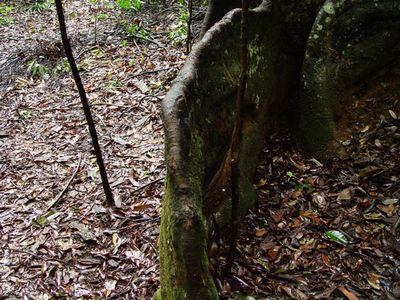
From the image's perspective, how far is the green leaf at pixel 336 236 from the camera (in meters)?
3.69

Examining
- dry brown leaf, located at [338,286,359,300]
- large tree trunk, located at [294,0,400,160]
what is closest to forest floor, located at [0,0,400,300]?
dry brown leaf, located at [338,286,359,300]

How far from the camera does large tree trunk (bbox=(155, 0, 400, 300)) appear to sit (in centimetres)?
262

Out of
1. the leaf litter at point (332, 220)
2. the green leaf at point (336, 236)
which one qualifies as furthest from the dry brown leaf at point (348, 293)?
the green leaf at point (336, 236)

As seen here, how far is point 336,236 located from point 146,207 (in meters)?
1.94

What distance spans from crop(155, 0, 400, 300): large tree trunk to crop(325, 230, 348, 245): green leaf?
2.49 ft

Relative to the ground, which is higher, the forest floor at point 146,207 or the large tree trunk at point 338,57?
the large tree trunk at point 338,57

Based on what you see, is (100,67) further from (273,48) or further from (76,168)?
(273,48)

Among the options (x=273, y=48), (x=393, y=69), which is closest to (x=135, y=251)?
(x=273, y=48)

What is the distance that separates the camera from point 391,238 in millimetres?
3629

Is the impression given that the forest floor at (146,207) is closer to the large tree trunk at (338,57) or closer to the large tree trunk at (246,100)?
the large tree trunk at (338,57)

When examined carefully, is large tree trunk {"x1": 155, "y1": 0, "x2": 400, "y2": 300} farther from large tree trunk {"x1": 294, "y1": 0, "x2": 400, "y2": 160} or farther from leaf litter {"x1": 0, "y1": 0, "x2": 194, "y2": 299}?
leaf litter {"x1": 0, "y1": 0, "x2": 194, "y2": 299}

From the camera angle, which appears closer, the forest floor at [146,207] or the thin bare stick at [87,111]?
the forest floor at [146,207]

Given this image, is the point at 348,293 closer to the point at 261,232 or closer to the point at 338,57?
the point at 261,232

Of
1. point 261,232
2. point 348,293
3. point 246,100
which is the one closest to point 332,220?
point 261,232
